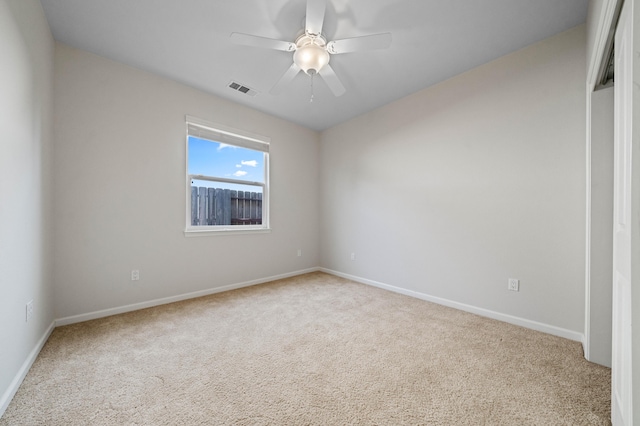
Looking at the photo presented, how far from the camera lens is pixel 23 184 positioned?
164 centimetres

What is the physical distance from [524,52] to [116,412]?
4110 millimetres

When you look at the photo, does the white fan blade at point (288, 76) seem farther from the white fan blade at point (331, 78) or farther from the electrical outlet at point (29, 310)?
the electrical outlet at point (29, 310)

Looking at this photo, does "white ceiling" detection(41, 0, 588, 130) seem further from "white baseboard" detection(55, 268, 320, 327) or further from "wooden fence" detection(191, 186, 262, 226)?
"white baseboard" detection(55, 268, 320, 327)

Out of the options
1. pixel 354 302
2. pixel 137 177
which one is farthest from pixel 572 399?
pixel 137 177

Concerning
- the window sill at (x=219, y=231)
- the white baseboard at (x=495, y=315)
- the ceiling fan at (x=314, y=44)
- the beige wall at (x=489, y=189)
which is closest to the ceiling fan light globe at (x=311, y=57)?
the ceiling fan at (x=314, y=44)

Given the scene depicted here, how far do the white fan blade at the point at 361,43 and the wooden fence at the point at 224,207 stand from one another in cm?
234

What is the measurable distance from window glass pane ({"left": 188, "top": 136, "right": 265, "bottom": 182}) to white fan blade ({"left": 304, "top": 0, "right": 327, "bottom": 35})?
2086 mm

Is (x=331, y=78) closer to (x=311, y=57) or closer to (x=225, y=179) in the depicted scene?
(x=311, y=57)

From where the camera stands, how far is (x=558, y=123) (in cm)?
219

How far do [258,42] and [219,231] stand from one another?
2.32m

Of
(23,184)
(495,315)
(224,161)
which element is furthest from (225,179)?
(495,315)

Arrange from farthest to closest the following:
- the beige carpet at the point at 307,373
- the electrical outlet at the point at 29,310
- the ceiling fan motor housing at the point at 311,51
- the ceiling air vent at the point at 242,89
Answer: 1. the ceiling air vent at the point at 242,89
2. the ceiling fan motor housing at the point at 311,51
3. the electrical outlet at the point at 29,310
4. the beige carpet at the point at 307,373

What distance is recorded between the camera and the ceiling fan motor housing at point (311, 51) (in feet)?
6.56

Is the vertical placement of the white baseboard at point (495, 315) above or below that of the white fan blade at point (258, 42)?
below
